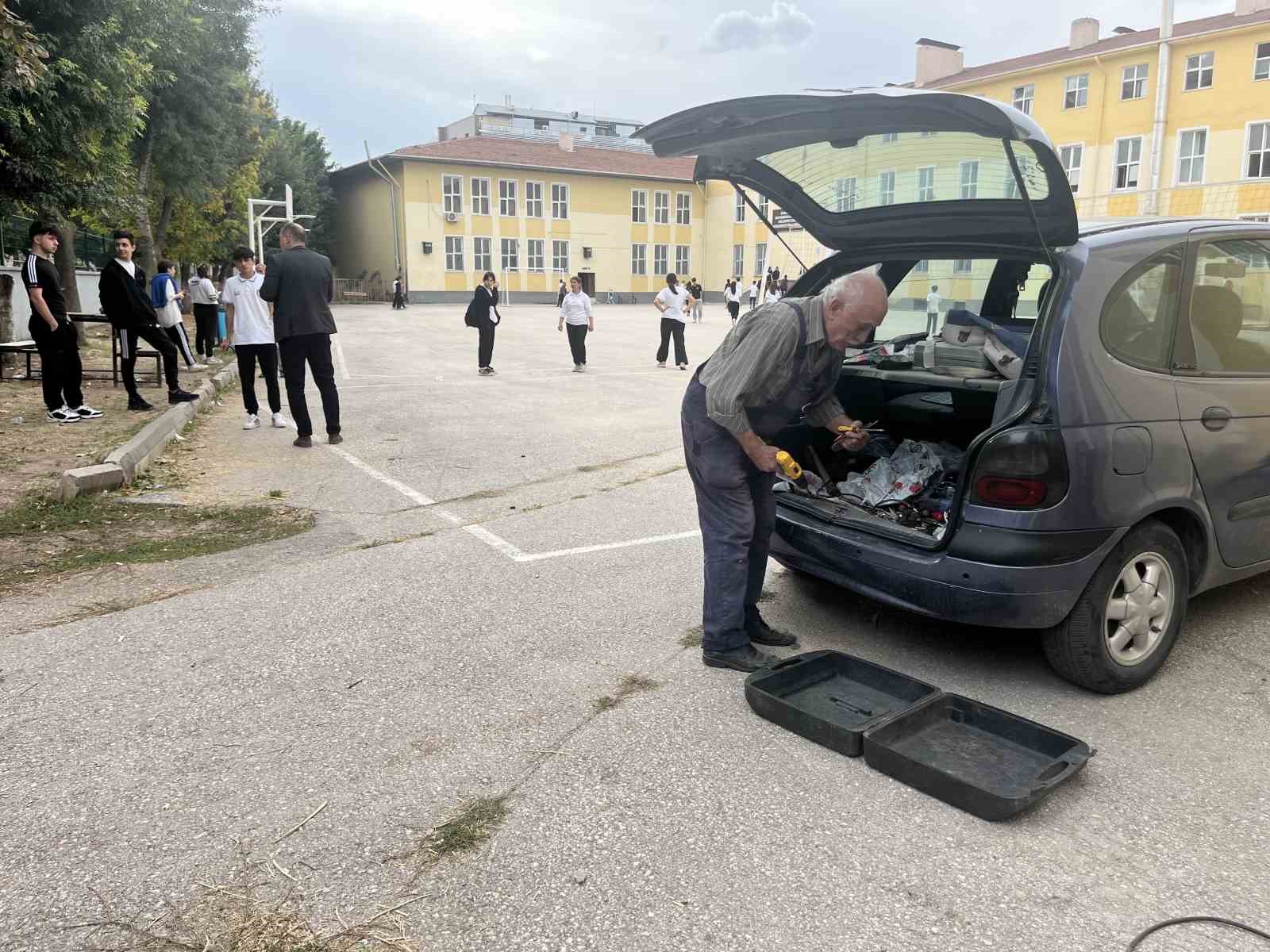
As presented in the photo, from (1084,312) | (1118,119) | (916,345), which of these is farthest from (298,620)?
(1118,119)

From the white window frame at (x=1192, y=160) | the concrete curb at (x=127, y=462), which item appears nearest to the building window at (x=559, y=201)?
the white window frame at (x=1192, y=160)

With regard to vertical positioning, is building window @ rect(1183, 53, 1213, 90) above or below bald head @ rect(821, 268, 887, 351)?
above

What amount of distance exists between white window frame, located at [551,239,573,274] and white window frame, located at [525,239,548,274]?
1.62 feet

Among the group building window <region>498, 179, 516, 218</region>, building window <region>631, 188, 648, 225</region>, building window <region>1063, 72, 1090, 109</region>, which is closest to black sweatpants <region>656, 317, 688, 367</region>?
building window <region>1063, 72, 1090, 109</region>

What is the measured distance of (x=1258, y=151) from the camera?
35500 mm

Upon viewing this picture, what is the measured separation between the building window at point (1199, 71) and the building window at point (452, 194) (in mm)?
34575

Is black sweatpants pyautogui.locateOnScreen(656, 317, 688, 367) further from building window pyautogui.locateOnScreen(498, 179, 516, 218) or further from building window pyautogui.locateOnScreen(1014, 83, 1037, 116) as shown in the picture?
building window pyautogui.locateOnScreen(498, 179, 516, 218)

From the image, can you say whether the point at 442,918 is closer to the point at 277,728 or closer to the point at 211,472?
the point at 277,728

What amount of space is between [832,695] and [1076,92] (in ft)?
145

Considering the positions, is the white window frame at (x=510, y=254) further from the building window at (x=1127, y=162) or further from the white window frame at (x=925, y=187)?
the white window frame at (x=925, y=187)

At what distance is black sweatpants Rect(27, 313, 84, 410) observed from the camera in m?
9.06

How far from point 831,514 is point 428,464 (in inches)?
189

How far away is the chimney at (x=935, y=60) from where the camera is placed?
46.5m

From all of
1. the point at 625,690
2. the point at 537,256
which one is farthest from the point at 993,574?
the point at 537,256
